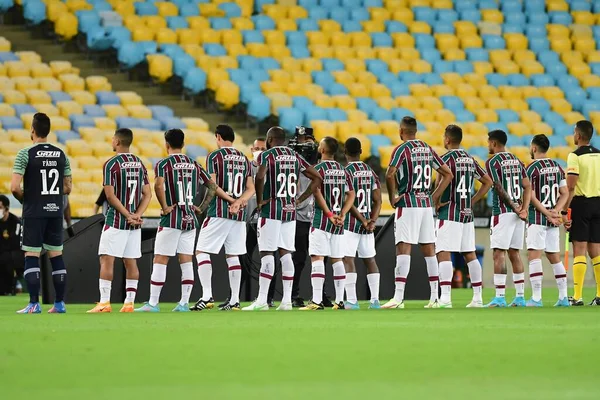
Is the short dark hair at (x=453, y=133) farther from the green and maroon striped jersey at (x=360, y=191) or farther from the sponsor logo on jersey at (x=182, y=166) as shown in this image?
the sponsor logo on jersey at (x=182, y=166)

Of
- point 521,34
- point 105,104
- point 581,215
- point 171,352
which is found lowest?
point 171,352

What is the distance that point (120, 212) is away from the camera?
1072 centimetres

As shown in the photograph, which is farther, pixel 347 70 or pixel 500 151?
pixel 347 70

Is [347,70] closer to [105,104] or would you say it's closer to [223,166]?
[105,104]

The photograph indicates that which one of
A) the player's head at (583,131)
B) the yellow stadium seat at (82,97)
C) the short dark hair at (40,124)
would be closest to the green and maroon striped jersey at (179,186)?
the short dark hair at (40,124)

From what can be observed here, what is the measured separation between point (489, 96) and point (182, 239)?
15.0 metres

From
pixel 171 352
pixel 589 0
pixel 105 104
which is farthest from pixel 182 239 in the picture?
pixel 589 0

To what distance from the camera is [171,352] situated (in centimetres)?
639

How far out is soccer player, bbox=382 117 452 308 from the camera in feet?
38.1

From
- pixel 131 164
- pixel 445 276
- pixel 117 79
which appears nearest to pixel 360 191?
pixel 445 276

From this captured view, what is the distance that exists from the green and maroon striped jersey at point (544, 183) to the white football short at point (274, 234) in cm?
282

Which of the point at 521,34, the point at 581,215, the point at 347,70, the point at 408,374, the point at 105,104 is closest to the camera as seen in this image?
the point at 408,374

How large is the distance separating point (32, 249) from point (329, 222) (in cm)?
312

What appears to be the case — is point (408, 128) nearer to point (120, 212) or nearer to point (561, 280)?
point (561, 280)
